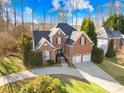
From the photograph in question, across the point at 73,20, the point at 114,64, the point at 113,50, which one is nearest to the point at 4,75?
the point at 114,64

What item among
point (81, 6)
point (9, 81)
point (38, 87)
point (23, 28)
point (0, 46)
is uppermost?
point (81, 6)

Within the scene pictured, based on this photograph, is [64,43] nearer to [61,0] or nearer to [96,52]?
[96,52]

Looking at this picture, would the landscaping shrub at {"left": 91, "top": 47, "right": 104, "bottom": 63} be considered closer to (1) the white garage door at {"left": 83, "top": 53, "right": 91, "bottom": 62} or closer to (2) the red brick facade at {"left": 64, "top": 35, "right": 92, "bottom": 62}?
(1) the white garage door at {"left": 83, "top": 53, "right": 91, "bottom": 62}

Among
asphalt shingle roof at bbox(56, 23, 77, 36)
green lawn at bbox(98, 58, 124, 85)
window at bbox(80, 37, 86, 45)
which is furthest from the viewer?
asphalt shingle roof at bbox(56, 23, 77, 36)

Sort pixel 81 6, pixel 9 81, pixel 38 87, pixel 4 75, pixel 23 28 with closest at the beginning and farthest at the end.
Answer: pixel 38 87 → pixel 9 81 → pixel 4 75 → pixel 23 28 → pixel 81 6

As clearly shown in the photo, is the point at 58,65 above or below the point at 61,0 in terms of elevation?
below

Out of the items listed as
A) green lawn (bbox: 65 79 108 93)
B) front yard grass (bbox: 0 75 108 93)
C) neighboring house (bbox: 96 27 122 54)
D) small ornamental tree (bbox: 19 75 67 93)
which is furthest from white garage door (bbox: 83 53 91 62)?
small ornamental tree (bbox: 19 75 67 93)

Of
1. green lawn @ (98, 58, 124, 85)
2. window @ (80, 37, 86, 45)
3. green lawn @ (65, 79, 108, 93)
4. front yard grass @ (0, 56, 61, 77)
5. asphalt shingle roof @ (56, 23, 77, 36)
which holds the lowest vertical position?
green lawn @ (65, 79, 108, 93)

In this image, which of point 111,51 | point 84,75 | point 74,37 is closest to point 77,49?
point 74,37
